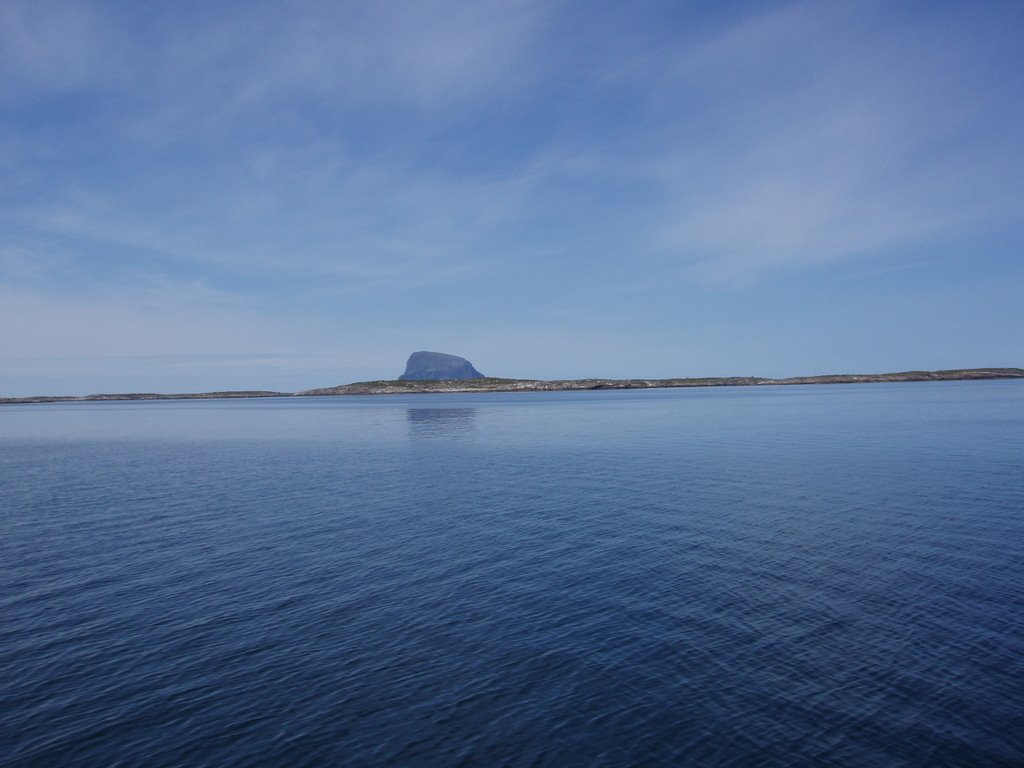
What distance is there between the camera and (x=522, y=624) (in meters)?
21.1

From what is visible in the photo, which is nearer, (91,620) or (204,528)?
(91,620)

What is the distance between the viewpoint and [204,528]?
35.3 m

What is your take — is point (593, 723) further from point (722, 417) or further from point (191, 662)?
point (722, 417)

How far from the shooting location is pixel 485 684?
56.0 ft

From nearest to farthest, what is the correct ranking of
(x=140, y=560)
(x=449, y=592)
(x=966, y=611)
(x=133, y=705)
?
(x=133, y=705)
(x=966, y=611)
(x=449, y=592)
(x=140, y=560)

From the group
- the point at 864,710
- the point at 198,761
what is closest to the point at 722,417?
the point at 864,710

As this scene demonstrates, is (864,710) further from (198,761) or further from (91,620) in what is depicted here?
(91,620)

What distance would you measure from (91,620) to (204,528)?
13757 mm

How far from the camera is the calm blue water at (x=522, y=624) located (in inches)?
575

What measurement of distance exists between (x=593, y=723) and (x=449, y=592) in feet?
33.4

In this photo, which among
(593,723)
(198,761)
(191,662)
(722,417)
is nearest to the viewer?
(198,761)

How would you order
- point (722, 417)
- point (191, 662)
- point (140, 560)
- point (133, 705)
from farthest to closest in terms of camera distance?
point (722, 417) → point (140, 560) → point (191, 662) → point (133, 705)

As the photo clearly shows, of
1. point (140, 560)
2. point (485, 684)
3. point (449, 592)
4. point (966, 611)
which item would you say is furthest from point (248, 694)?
point (966, 611)

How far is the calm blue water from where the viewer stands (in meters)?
14.6
